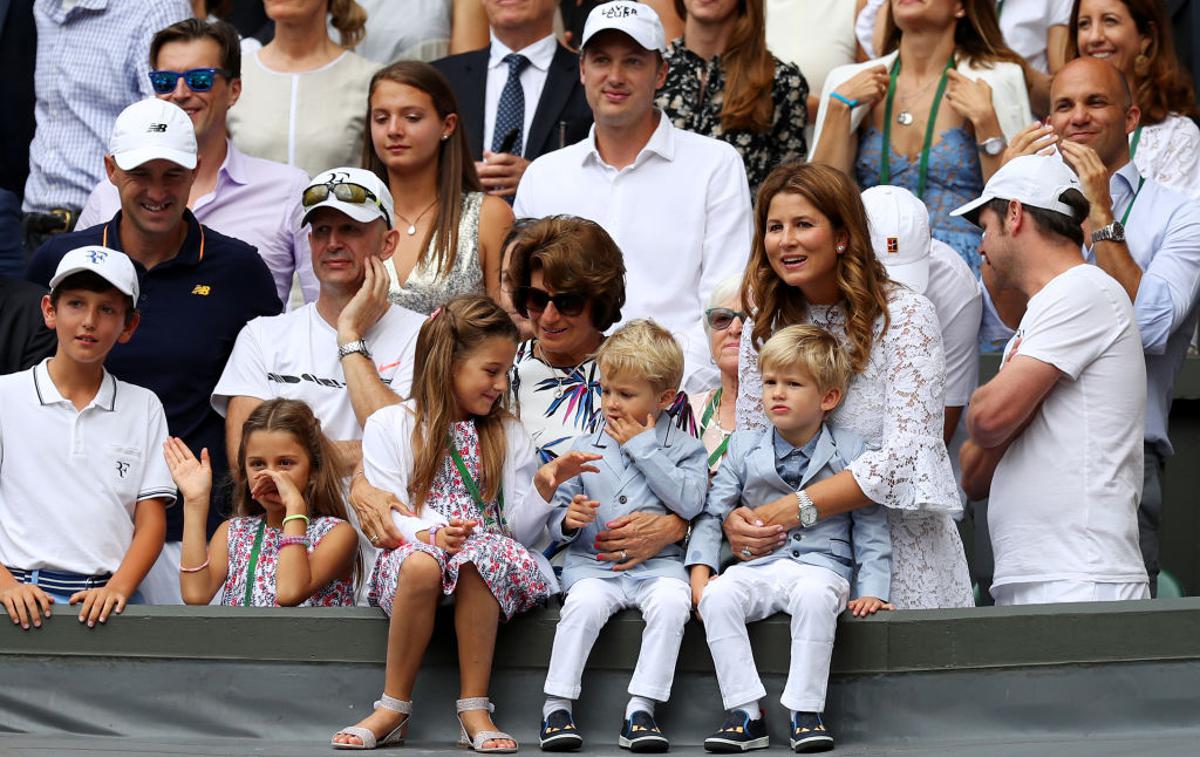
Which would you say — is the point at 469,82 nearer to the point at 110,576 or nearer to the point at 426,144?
the point at 426,144

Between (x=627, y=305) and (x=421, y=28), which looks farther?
(x=421, y=28)

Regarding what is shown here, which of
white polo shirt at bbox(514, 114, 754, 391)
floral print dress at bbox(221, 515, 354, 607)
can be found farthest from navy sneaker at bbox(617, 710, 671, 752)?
white polo shirt at bbox(514, 114, 754, 391)

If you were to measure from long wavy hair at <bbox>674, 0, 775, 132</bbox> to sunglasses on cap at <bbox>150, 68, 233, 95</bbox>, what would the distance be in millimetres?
2075

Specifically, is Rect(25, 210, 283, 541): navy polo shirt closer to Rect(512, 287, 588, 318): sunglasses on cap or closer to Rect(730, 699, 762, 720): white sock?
Rect(512, 287, 588, 318): sunglasses on cap

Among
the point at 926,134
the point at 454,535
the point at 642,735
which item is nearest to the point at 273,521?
the point at 454,535

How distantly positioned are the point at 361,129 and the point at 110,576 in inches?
120

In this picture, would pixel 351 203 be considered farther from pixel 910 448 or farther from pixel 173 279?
pixel 910 448

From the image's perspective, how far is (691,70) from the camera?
833 centimetres

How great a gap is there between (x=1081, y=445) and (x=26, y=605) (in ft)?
10.5

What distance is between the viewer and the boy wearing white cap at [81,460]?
20.0 ft

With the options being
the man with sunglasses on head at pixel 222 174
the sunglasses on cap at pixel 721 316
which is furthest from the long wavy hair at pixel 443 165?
the sunglasses on cap at pixel 721 316

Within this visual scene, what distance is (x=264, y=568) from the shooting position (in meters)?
6.07

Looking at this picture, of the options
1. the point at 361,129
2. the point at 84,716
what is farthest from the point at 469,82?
the point at 84,716

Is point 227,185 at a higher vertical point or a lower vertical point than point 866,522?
higher
